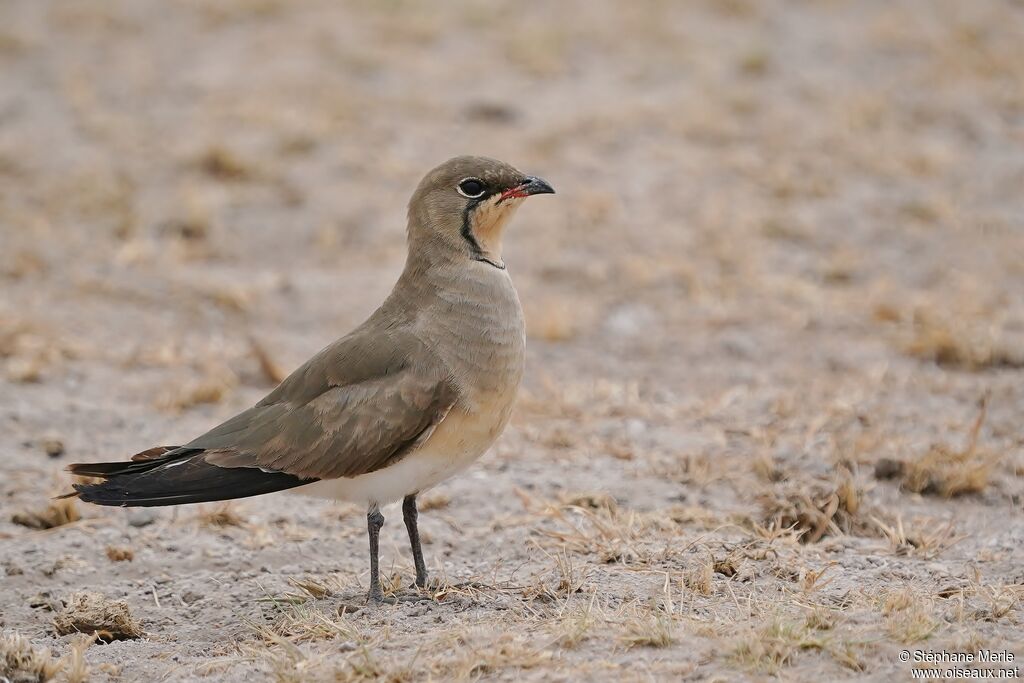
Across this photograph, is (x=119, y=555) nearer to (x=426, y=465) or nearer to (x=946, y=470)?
(x=426, y=465)

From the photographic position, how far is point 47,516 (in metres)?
5.27

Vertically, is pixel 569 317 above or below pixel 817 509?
above

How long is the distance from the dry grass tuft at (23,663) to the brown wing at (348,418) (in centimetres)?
83

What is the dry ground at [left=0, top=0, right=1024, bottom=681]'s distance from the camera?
13.7 feet

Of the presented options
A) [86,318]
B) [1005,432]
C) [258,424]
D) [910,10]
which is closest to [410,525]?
[258,424]

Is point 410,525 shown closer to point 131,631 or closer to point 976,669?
point 131,631

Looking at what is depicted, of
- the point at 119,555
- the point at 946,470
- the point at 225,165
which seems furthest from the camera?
the point at 225,165

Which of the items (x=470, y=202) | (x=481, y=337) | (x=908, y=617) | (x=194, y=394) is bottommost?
(x=908, y=617)

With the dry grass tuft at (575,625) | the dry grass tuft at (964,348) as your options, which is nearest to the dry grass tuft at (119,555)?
the dry grass tuft at (575,625)

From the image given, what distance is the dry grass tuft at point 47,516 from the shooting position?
17.3 ft

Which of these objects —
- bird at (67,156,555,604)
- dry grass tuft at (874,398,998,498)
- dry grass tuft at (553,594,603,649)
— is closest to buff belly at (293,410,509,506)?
bird at (67,156,555,604)

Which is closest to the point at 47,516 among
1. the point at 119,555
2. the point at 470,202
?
the point at 119,555

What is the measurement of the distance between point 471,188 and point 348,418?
99 cm

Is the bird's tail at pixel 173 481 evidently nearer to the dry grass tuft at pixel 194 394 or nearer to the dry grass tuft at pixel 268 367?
the dry grass tuft at pixel 194 394
